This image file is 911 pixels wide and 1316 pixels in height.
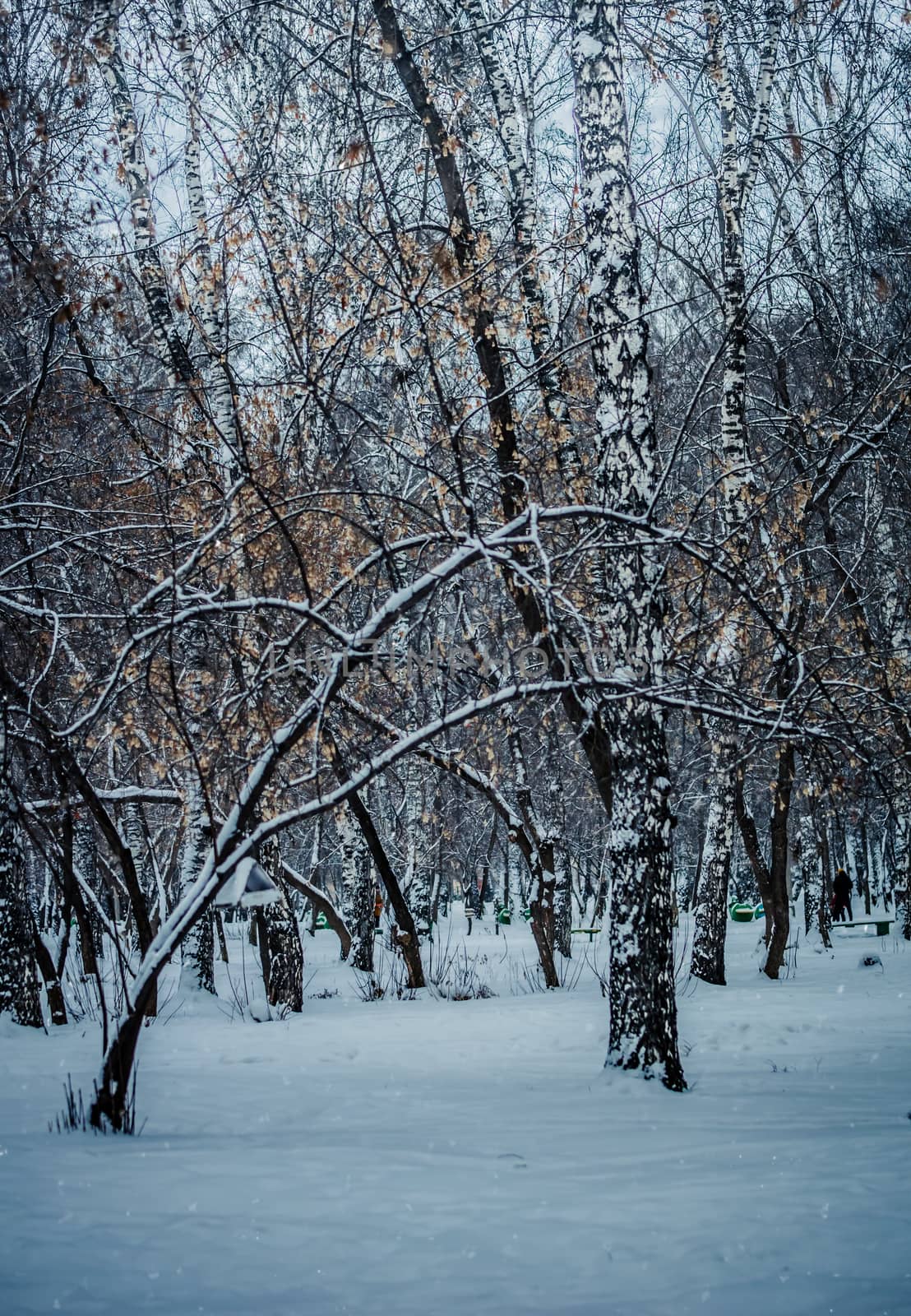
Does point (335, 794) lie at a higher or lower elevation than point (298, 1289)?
higher

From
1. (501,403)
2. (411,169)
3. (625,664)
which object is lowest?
(625,664)

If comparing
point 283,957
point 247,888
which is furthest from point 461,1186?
point 283,957

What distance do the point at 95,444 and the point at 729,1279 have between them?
1133 cm

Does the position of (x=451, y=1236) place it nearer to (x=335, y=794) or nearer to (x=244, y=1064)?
(x=335, y=794)

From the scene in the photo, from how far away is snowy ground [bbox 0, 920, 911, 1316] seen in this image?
10.3 feet

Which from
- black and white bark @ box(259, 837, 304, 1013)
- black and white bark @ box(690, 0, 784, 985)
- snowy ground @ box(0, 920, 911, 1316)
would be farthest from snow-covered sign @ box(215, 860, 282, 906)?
black and white bark @ box(259, 837, 304, 1013)

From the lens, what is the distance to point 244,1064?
7043mm

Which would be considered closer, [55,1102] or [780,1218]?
[780,1218]

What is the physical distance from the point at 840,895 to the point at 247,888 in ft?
76.2

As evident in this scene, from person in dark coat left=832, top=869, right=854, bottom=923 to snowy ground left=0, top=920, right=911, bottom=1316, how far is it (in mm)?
18010

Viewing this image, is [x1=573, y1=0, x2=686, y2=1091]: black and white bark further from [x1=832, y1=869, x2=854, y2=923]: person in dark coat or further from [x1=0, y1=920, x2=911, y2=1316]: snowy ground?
[x1=832, y1=869, x2=854, y2=923]: person in dark coat

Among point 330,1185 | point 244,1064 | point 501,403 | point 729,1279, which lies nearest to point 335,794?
point 330,1185

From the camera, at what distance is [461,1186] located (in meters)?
4.06

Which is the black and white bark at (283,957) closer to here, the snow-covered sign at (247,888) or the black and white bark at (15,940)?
the black and white bark at (15,940)
